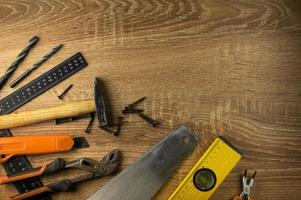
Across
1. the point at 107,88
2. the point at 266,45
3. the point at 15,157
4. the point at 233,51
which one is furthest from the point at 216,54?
the point at 15,157

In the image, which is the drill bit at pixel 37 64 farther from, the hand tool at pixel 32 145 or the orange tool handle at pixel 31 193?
the orange tool handle at pixel 31 193

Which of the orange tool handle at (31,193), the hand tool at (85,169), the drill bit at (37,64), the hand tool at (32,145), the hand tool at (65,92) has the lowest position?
the orange tool handle at (31,193)

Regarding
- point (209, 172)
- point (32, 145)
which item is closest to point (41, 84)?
point (32, 145)

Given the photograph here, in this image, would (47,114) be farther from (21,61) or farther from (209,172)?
(209,172)

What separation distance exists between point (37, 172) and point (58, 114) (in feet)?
0.64

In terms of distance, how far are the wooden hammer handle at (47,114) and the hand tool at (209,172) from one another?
0.39 metres

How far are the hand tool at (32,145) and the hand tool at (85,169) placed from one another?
63 millimetres

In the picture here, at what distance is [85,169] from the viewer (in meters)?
1.45

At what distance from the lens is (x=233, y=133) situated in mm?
1499

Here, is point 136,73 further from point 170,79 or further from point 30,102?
point 30,102

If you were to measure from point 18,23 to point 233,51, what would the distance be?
0.72 metres

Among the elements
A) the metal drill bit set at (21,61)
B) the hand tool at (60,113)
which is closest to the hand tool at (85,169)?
the hand tool at (60,113)

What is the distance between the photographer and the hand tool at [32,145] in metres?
1.44

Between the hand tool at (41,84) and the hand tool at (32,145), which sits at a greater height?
the hand tool at (41,84)
